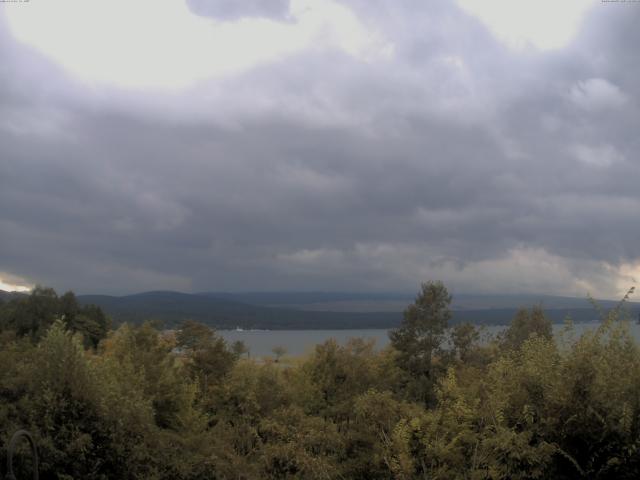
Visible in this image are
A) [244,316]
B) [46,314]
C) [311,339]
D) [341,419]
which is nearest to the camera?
[341,419]

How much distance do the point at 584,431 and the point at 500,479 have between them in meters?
1.44

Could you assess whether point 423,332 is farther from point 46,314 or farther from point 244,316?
point 244,316

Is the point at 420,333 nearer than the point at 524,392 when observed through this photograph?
No

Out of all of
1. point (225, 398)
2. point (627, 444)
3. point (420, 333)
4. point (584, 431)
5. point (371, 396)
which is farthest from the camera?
point (420, 333)

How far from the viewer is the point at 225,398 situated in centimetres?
2047

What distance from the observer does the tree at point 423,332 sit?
3206 centimetres

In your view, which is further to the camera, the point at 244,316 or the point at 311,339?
the point at 244,316

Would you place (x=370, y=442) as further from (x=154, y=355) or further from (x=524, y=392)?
(x=154, y=355)

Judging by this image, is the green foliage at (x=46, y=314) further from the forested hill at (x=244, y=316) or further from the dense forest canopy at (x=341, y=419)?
the forested hill at (x=244, y=316)

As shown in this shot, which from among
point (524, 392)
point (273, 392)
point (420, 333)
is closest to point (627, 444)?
point (524, 392)

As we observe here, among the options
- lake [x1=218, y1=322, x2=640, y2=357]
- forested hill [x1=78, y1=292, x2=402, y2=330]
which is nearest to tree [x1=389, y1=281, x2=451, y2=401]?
lake [x1=218, y1=322, x2=640, y2=357]

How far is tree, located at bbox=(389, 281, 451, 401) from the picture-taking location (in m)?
32.1

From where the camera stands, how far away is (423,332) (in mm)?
33156

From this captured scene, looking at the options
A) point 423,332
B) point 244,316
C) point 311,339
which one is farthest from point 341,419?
point 244,316
